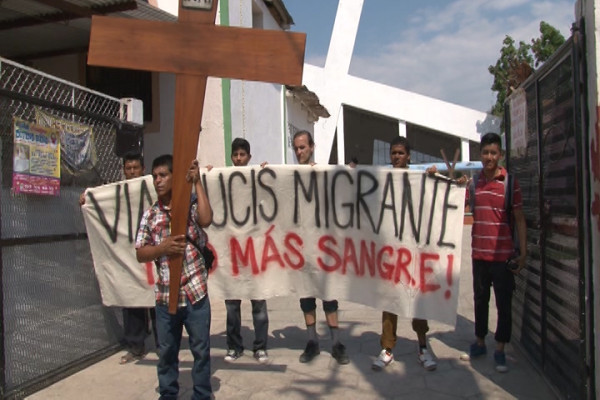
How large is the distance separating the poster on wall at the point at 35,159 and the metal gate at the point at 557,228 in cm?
406

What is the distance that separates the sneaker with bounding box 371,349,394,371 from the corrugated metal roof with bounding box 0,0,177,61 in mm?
5239

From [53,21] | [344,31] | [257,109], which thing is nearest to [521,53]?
[344,31]

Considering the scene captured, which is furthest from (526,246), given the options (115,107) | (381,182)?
(115,107)

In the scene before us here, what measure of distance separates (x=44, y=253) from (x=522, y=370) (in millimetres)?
4249

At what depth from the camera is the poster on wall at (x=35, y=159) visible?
4.20m

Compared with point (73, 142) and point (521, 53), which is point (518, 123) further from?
point (521, 53)

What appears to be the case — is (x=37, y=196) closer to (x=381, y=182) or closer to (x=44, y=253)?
(x=44, y=253)

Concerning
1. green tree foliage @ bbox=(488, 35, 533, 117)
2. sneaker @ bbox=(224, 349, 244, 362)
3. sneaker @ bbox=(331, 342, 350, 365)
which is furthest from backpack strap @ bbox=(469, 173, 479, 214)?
green tree foliage @ bbox=(488, 35, 533, 117)

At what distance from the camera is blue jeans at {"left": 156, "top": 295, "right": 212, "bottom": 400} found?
357 centimetres

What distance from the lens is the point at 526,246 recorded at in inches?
180

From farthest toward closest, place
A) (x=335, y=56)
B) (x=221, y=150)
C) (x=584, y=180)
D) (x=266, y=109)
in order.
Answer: (x=335, y=56) < (x=266, y=109) < (x=221, y=150) < (x=584, y=180)

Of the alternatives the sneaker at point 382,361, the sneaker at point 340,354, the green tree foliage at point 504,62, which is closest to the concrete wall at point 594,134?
the sneaker at point 382,361

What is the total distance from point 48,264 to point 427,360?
11.3 ft

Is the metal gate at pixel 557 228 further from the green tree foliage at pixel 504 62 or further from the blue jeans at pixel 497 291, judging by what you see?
the green tree foliage at pixel 504 62
